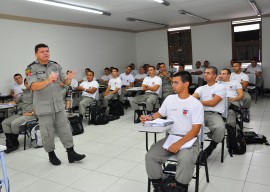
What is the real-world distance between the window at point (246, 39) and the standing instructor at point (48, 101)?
24.5 ft

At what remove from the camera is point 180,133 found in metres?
2.37

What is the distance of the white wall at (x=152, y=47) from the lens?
10172 millimetres

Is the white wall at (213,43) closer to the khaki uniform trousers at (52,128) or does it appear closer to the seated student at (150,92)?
the seated student at (150,92)

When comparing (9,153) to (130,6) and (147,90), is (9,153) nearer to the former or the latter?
(147,90)

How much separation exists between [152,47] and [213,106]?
7570mm

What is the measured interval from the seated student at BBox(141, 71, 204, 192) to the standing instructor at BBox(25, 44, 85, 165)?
1404 mm

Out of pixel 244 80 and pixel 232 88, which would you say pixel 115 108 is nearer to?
pixel 232 88

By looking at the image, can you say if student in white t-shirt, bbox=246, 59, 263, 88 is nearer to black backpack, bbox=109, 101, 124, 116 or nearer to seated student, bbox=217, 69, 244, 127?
seated student, bbox=217, 69, 244, 127

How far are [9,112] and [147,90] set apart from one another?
3.41m

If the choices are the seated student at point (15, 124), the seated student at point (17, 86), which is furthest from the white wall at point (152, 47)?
the seated student at point (15, 124)

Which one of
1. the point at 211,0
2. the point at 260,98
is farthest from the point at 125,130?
the point at 260,98

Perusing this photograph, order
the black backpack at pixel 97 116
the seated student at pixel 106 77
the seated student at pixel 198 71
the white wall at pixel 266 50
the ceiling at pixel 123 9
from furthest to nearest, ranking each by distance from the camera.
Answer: the seated student at pixel 198 71
the seated student at pixel 106 77
the white wall at pixel 266 50
the black backpack at pixel 97 116
the ceiling at pixel 123 9

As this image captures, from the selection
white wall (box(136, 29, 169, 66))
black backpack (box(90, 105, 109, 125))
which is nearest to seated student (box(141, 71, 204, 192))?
black backpack (box(90, 105, 109, 125))

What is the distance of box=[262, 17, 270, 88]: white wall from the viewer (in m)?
8.24
